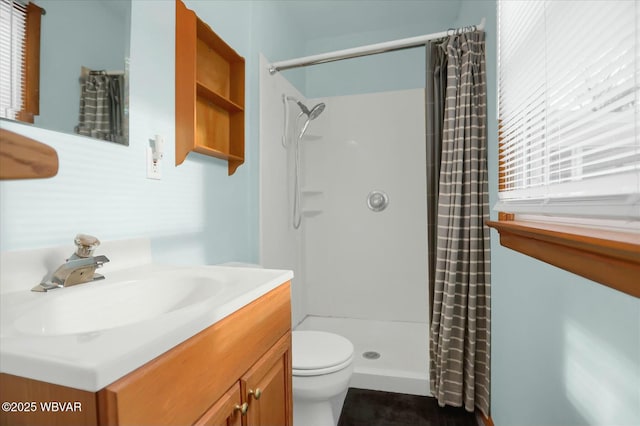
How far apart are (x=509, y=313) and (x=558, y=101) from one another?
821 millimetres

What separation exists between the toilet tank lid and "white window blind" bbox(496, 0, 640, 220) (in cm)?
87

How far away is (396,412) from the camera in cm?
170

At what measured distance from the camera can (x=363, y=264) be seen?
2.82 metres

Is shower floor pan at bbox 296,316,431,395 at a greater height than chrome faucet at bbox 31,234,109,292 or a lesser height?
lesser

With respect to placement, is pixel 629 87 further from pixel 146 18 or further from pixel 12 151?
pixel 146 18

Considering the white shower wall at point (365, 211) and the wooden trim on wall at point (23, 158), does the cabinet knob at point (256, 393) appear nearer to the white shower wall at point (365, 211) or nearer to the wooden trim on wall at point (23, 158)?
the wooden trim on wall at point (23, 158)

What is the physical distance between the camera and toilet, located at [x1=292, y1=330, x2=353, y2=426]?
1325 millimetres

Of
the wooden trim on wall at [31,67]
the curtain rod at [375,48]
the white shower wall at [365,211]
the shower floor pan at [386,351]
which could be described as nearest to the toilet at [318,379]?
the shower floor pan at [386,351]

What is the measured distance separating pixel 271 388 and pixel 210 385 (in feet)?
1.02

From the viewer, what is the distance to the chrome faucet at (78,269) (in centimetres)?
80

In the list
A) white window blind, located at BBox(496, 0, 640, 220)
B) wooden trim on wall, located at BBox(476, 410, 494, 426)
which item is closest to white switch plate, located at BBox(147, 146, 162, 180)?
white window blind, located at BBox(496, 0, 640, 220)

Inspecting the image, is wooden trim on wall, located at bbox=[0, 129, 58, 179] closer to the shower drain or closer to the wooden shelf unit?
the wooden shelf unit

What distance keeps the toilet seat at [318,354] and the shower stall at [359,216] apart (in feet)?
2.67

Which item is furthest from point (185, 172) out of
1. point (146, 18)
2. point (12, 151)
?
point (12, 151)
